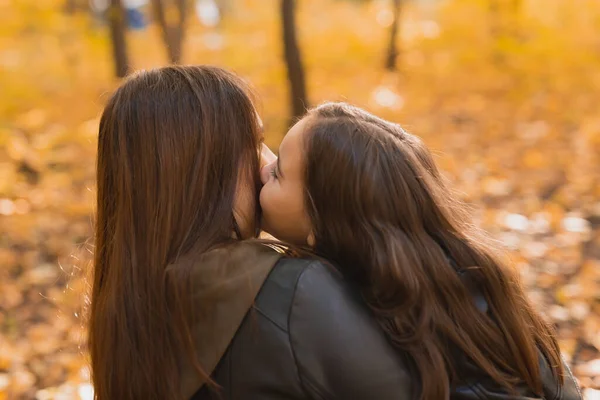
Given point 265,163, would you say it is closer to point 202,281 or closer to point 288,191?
point 288,191

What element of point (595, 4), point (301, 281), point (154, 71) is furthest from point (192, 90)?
point (595, 4)

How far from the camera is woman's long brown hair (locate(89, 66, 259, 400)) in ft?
5.24

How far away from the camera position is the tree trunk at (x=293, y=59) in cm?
667

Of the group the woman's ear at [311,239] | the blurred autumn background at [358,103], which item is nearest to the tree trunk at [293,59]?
the blurred autumn background at [358,103]

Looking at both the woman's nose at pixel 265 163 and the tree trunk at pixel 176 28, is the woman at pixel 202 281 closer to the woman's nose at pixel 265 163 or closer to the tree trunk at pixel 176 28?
the woman's nose at pixel 265 163

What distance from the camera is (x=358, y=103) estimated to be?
8.36m

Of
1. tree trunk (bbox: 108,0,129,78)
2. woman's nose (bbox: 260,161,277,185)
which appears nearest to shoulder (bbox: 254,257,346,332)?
woman's nose (bbox: 260,161,277,185)

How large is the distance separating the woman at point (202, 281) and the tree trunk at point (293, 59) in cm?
499

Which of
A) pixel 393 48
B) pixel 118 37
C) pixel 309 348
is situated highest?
pixel 118 37

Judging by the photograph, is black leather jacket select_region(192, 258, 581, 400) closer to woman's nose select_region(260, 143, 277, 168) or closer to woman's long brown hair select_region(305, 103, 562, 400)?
woman's long brown hair select_region(305, 103, 562, 400)

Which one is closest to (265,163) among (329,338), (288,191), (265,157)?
(265,157)

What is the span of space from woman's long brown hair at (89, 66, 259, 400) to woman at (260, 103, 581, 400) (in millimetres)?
149

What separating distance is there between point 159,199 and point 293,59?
5486mm

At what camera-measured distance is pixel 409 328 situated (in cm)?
152
